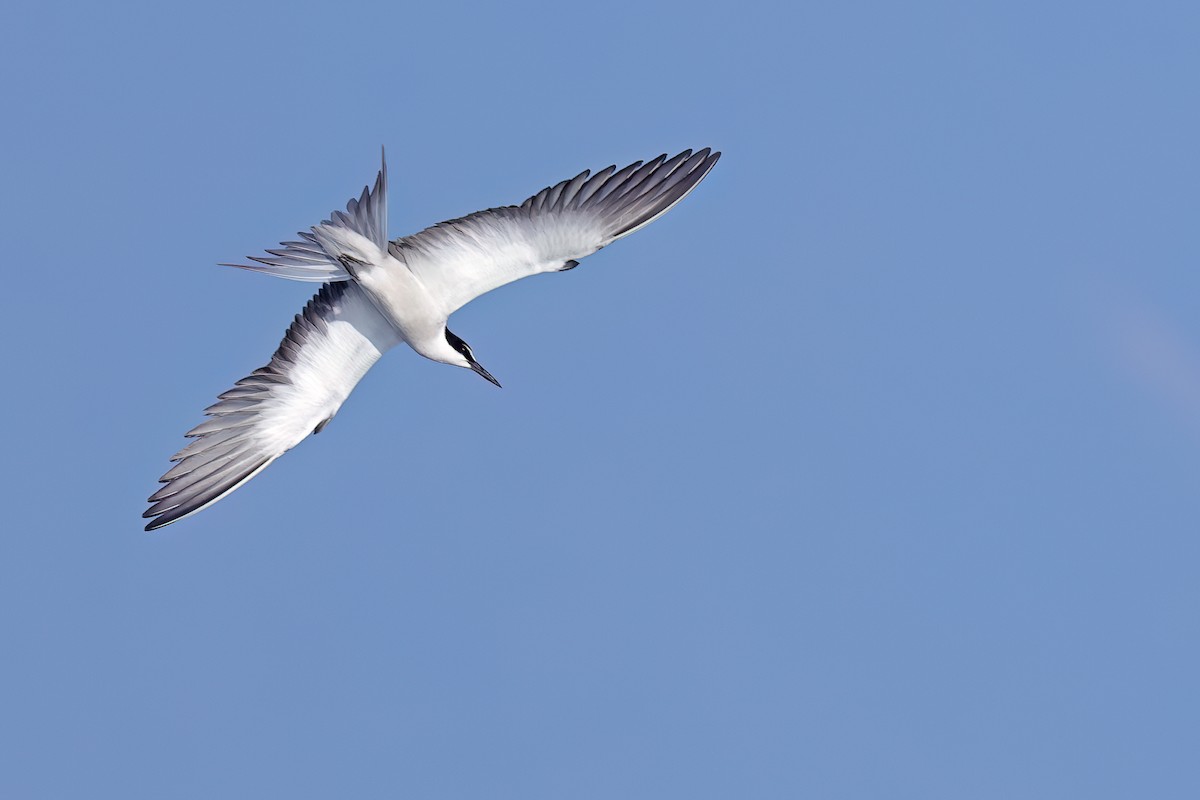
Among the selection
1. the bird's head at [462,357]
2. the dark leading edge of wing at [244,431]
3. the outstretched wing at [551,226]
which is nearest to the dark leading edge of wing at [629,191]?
the outstretched wing at [551,226]

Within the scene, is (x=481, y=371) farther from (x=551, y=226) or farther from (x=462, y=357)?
(x=551, y=226)

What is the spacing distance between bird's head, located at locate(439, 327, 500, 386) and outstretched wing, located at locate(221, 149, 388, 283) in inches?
75.4

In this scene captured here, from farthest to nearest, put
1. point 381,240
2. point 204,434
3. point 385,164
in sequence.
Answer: point 204,434, point 381,240, point 385,164

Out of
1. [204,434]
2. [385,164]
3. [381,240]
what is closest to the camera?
[385,164]

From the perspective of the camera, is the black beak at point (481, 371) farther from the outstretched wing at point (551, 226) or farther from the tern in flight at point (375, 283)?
the outstretched wing at point (551, 226)

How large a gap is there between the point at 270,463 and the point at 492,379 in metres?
3.24

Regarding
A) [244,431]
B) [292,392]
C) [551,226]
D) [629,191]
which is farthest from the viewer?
[292,392]

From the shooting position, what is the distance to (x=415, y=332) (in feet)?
65.2

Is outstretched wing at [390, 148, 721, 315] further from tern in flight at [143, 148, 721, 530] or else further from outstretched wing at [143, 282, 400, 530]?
outstretched wing at [143, 282, 400, 530]

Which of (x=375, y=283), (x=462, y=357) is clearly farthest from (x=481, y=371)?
(x=375, y=283)

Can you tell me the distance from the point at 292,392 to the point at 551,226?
14.3ft

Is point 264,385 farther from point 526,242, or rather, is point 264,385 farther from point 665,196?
point 665,196

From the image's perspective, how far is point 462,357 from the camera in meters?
20.8

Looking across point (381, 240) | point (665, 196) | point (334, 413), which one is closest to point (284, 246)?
point (381, 240)
